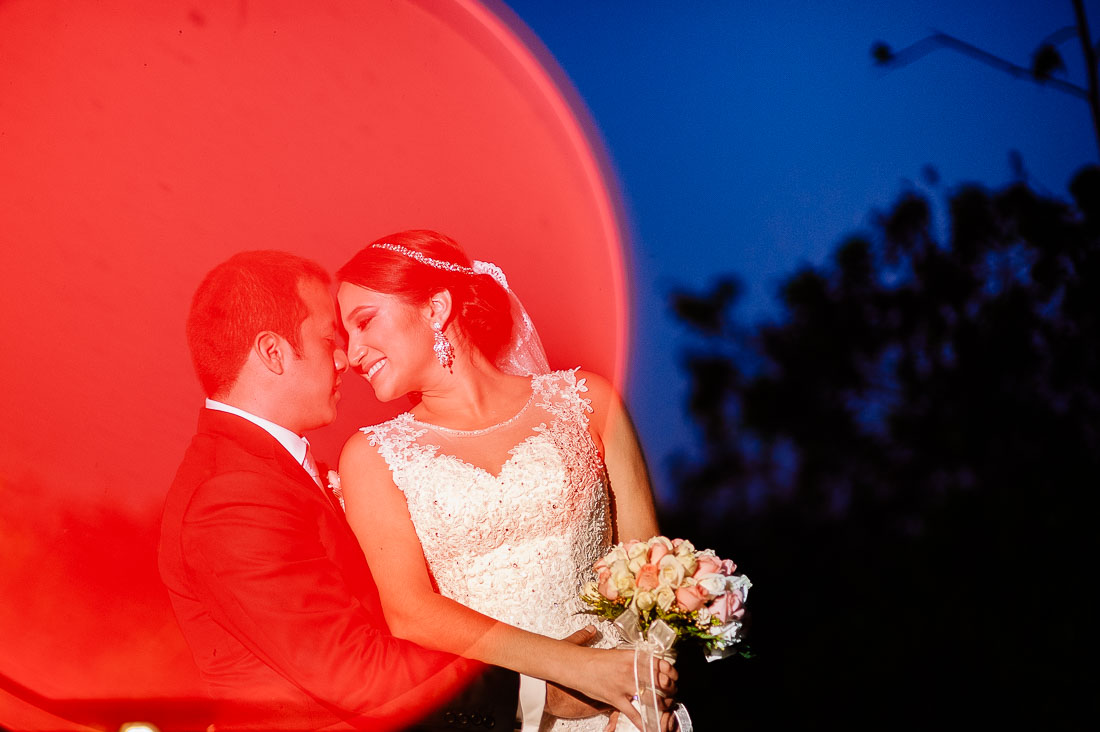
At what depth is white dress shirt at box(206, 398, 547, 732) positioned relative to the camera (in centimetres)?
213

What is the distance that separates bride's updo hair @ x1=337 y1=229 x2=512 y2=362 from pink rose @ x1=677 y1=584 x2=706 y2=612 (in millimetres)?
1060

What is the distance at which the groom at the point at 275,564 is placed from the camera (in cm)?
196

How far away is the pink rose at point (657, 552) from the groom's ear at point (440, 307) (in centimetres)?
97

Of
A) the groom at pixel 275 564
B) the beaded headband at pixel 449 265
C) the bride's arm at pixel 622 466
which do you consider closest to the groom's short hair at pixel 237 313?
the groom at pixel 275 564

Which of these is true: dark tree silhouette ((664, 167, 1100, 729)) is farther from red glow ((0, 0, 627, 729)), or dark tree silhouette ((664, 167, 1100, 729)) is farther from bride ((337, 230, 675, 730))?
red glow ((0, 0, 627, 729))

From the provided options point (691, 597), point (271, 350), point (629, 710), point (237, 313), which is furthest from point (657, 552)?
point (237, 313)

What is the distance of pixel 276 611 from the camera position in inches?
76.4

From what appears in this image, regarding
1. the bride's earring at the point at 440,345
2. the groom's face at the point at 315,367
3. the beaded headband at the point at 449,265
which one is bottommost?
the groom's face at the point at 315,367

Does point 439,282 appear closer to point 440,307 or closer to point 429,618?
point 440,307

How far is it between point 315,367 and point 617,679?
Result: 118 centimetres

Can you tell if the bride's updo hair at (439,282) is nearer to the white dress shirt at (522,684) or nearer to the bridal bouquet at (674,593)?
the white dress shirt at (522,684)

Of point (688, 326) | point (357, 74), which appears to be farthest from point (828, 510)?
point (357, 74)

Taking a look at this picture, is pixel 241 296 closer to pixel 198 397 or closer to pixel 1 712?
pixel 198 397

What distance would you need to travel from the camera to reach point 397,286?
2420 millimetres
